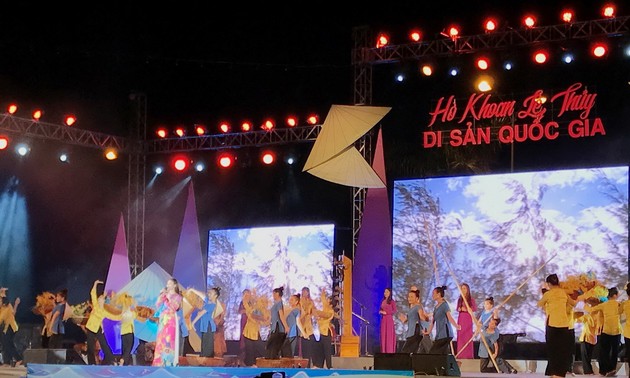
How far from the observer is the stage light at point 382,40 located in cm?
1800

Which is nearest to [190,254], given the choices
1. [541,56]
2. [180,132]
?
[180,132]

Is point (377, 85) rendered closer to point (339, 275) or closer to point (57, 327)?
point (339, 275)

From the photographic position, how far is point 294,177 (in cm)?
2112

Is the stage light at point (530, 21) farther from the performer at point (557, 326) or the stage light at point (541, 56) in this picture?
the performer at point (557, 326)

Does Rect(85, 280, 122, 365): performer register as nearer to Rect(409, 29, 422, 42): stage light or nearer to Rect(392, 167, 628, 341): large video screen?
Rect(392, 167, 628, 341): large video screen

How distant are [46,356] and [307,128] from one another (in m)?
8.23

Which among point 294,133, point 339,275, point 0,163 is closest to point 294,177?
point 294,133

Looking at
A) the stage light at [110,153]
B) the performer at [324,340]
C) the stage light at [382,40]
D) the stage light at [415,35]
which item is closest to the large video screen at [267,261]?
the stage light at [110,153]

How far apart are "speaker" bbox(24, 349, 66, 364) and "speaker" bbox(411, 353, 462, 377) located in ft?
16.2

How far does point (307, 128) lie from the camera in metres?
19.3

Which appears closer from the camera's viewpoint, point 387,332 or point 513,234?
point 387,332

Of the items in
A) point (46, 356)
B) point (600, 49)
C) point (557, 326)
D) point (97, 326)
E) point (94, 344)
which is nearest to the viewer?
point (557, 326)

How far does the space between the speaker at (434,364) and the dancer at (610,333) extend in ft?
9.97

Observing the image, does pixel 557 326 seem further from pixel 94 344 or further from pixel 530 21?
pixel 530 21
